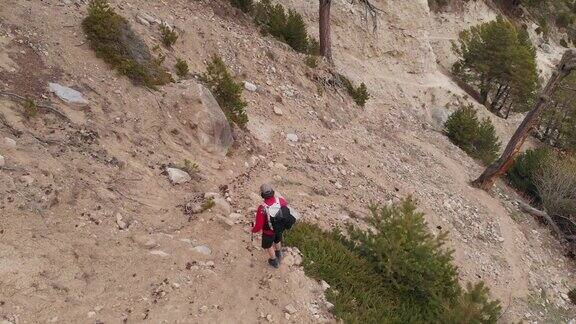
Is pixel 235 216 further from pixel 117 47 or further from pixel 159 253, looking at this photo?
pixel 117 47

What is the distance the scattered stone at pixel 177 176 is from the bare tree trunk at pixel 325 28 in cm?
1059

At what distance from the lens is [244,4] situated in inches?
705

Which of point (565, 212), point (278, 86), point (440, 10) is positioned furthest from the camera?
point (440, 10)

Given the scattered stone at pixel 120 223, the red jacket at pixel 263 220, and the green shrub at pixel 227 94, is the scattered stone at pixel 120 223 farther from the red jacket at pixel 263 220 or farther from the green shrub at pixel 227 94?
the green shrub at pixel 227 94

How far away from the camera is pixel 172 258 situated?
287 inches

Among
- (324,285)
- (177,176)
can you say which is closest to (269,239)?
(324,285)

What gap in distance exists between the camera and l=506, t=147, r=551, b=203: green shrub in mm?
19734

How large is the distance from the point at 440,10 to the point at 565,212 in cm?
1782

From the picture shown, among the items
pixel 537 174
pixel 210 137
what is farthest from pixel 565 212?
pixel 210 137

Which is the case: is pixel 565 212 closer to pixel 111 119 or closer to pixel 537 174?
pixel 537 174

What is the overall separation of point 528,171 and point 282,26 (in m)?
Result: 12.2

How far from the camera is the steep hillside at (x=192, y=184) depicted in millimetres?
6621

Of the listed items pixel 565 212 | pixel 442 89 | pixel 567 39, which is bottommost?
pixel 565 212

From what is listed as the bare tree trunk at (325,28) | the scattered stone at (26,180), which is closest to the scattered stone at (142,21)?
the scattered stone at (26,180)
